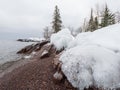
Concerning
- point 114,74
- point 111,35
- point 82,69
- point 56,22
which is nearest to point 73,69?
point 82,69

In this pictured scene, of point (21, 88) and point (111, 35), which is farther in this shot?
point (111, 35)

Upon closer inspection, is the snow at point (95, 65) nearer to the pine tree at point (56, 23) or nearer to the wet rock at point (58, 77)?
the wet rock at point (58, 77)

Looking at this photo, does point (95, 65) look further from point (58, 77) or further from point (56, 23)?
point (56, 23)

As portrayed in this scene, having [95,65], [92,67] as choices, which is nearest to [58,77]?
[92,67]

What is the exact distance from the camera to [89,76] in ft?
26.6

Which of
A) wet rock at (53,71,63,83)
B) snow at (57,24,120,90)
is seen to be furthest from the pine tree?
wet rock at (53,71,63,83)

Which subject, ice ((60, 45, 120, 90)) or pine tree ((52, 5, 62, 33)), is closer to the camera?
ice ((60, 45, 120, 90))

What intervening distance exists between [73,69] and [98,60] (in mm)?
1267

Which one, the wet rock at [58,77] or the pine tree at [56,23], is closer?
the wet rock at [58,77]

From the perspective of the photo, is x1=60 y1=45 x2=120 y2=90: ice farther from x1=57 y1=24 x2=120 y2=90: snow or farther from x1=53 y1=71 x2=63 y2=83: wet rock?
x1=53 y1=71 x2=63 y2=83: wet rock

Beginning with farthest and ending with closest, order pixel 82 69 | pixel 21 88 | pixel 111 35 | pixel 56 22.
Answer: pixel 56 22
pixel 111 35
pixel 21 88
pixel 82 69

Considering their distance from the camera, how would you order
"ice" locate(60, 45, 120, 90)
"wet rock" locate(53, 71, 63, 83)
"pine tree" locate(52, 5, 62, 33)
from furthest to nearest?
"pine tree" locate(52, 5, 62, 33), "wet rock" locate(53, 71, 63, 83), "ice" locate(60, 45, 120, 90)

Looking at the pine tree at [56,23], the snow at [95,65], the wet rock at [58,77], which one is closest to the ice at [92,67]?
the snow at [95,65]

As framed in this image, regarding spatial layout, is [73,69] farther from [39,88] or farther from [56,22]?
[56,22]
